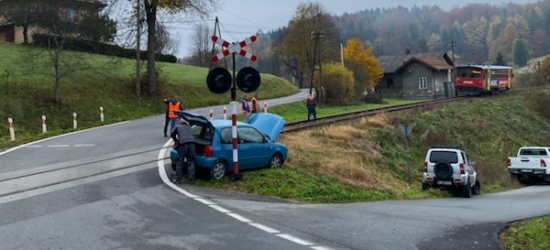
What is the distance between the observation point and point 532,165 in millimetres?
26594

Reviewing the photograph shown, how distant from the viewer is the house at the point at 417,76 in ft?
235

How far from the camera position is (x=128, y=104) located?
33.7 meters

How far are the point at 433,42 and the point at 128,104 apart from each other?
15308 centimetres

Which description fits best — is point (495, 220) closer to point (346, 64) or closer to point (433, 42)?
point (346, 64)

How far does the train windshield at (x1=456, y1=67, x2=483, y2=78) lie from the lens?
5226cm

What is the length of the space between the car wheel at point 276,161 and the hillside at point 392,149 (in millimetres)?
195

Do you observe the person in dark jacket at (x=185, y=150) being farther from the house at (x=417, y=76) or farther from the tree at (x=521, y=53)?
the tree at (x=521, y=53)

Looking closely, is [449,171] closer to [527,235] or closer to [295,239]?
[527,235]

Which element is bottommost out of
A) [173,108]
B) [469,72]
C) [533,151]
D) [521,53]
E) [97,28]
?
[533,151]

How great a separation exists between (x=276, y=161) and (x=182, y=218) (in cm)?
615

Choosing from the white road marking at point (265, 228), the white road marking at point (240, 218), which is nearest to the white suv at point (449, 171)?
the white road marking at point (240, 218)

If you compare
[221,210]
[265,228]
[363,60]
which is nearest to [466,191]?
[221,210]

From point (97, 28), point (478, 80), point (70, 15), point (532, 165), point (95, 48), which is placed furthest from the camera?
point (478, 80)

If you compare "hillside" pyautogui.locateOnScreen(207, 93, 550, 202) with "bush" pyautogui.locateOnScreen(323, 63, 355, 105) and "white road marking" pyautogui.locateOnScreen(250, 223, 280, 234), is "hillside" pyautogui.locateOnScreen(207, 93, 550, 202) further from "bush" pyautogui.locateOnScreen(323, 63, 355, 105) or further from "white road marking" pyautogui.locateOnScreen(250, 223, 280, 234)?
"bush" pyautogui.locateOnScreen(323, 63, 355, 105)
